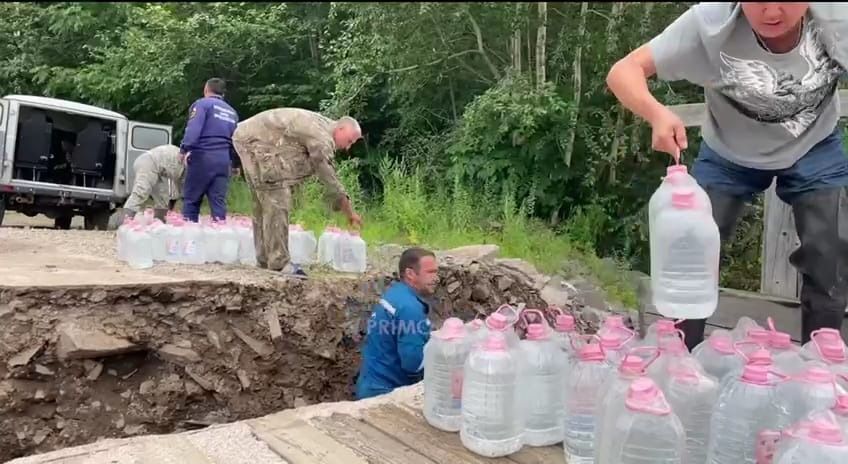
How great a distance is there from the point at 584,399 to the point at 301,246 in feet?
15.5

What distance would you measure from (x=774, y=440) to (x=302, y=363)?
4.28m

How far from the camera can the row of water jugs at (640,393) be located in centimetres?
179

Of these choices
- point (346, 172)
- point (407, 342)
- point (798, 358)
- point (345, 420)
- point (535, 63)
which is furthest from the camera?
point (346, 172)

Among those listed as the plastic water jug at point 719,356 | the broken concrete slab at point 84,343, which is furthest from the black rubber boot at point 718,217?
the broken concrete slab at point 84,343

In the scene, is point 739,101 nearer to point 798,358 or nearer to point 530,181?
point 798,358

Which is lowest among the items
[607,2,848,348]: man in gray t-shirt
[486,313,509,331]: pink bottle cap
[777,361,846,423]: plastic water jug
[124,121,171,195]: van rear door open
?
[777,361,846,423]: plastic water jug

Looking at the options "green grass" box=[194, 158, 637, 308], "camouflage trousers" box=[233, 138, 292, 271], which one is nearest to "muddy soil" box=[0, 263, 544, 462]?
"camouflage trousers" box=[233, 138, 292, 271]

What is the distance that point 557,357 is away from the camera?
8.03 feet

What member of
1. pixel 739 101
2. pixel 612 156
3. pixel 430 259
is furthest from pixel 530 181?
pixel 739 101

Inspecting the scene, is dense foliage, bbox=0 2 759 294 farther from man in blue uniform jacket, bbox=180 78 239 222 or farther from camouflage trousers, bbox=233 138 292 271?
camouflage trousers, bbox=233 138 292 271

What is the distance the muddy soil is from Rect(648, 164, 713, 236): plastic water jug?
3632mm

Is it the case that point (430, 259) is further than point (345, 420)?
Yes

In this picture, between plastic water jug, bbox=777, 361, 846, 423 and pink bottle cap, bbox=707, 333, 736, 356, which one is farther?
pink bottle cap, bbox=707, 333, 736, 356

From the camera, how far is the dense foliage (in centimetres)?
889
